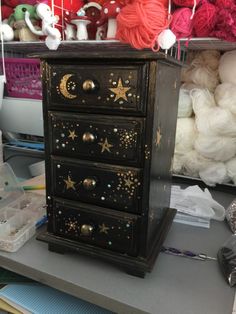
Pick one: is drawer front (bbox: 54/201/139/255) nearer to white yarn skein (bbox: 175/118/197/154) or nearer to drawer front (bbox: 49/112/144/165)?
drawer front (bbox: 49/112/144/165)

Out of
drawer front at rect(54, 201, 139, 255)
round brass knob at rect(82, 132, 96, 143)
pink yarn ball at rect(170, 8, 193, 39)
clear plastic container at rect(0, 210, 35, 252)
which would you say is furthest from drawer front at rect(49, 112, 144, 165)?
pink yarn ball at rect(170, 8, 193, 39)

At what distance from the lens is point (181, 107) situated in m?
0.83

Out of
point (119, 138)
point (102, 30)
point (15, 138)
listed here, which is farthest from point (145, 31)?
point (15, 138)

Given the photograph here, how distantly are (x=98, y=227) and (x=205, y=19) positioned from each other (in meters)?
0.53

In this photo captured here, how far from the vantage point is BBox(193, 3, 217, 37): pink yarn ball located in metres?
0.65

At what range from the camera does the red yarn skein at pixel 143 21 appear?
2.09ft

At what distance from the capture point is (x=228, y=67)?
78cm

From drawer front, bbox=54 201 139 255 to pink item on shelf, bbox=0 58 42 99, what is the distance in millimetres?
522

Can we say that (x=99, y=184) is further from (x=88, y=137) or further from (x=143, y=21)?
(x=143, y=21)

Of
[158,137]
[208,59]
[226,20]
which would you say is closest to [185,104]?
[208,59]

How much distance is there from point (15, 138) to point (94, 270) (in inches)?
27.1

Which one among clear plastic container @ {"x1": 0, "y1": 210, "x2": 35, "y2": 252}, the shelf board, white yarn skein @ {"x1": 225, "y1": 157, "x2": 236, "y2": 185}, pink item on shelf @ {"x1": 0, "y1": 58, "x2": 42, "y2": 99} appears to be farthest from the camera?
pink item on shelf @ {"x1": 0, "y1": 58, "x2": 42, "y2": 99}

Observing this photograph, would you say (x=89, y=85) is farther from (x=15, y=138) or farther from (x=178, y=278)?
(x=15, y=138)

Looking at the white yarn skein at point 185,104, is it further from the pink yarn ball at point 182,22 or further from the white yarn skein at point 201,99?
the pink yarn ball at point 182,22
